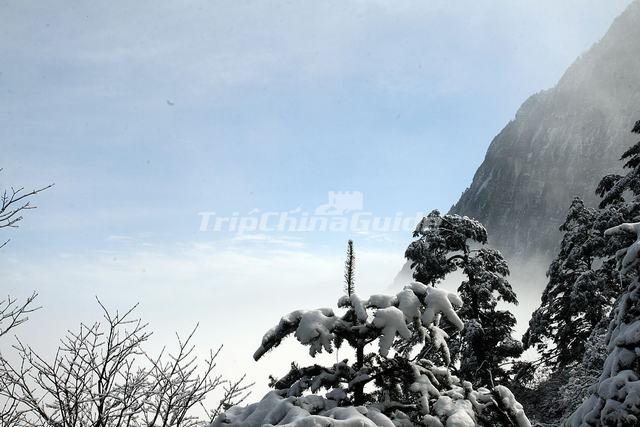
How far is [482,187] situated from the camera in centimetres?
11838

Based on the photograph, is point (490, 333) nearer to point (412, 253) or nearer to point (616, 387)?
point (412, 253)

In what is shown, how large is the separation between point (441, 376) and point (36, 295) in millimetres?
5605

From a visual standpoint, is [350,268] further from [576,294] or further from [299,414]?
[576,294]

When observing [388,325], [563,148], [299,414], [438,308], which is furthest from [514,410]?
[563,148]

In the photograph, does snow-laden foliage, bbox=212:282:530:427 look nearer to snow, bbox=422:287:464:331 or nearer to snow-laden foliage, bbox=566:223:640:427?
snow, bbox=422:287:464:331

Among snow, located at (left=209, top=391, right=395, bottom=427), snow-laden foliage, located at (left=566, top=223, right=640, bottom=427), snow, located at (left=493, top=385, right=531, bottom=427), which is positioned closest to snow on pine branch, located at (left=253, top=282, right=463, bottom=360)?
snow, located at (left=209, top=391, right=395, bottom=427)

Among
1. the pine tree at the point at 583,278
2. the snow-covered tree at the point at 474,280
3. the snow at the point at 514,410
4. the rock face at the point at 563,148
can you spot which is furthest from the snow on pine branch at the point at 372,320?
the rock face at the point at 563,148

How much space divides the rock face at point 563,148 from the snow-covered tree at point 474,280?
270 ft

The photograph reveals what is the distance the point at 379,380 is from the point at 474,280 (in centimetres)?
1180

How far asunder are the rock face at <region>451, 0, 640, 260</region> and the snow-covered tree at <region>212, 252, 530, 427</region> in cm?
9478

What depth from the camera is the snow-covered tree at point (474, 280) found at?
14.7 meters

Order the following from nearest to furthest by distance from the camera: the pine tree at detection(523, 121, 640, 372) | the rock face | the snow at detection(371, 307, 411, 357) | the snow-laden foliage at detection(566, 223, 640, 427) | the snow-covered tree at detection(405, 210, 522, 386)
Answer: the snow at detection(371, 307, 411, 357)
the snow-laden foliage at detection(566, 223, 640, 427)
the snow-covered tree at detection(405, 210, 522, 386)
the pine tree at detection(523, 121, 640, 372)
the rock face

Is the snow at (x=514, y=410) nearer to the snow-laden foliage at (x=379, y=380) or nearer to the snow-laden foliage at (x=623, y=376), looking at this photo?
the snow-laden foliage at (x=379, y=380)

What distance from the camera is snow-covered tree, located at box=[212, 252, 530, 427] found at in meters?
3.33
